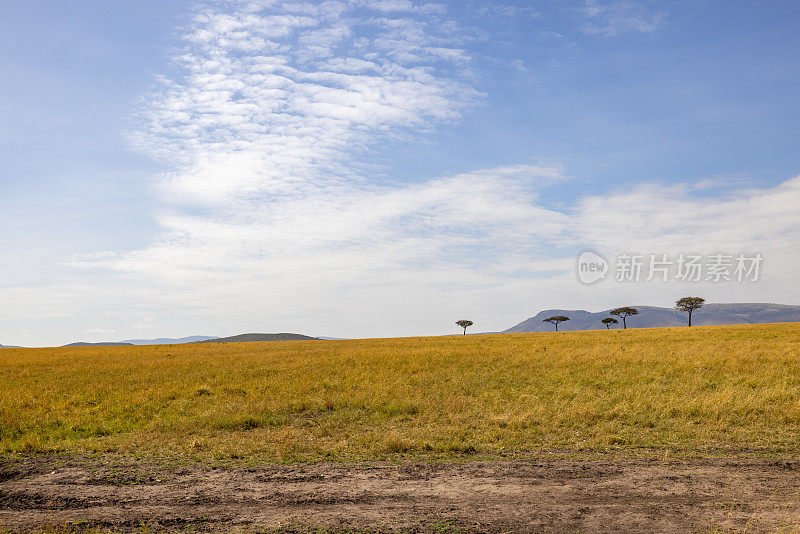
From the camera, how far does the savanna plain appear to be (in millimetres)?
7953

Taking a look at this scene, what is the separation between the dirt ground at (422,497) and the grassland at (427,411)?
1.46m

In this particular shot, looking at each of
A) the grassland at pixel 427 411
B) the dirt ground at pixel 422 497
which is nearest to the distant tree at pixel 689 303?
the grassland at pixel 427 411

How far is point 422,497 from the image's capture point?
875cm

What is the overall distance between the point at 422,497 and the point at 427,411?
25.8 ft

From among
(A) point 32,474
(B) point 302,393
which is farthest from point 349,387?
(A) point 32,474

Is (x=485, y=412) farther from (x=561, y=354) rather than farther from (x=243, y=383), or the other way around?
(x=561, y=354)

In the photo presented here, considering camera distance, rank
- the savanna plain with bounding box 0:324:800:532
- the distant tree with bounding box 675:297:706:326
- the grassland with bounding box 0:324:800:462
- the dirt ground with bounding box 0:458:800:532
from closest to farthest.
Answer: the dirt ground with bounding box 0:458:800:532
the savanna plain with bounding box 0:324:800:532
the grassland with bounding box 0:324:800:462
the distant tree with bounding box 675:297:706:326

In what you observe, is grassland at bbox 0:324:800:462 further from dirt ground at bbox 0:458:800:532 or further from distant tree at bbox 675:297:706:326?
distant tree at bbox 675:297:706:326

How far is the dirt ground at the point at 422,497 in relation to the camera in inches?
299

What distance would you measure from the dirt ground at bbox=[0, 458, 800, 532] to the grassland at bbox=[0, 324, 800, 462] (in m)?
1.46

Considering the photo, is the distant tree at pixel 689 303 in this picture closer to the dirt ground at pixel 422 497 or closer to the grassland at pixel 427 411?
the grassland at pixel 427 411

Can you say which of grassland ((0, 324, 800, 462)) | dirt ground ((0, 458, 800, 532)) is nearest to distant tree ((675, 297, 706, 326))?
grassland ((0, 324, 800, 462))

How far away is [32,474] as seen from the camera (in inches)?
440

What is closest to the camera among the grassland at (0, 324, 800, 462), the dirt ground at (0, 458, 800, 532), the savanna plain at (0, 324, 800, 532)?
the dirt ground at (0, 458, 800, 532)
